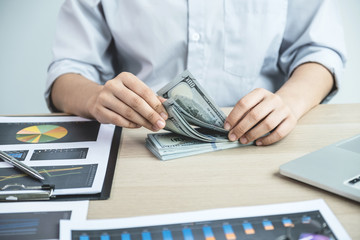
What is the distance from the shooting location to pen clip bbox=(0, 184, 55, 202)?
559 millimetres

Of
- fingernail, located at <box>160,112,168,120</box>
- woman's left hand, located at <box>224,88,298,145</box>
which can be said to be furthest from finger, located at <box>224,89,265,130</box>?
fingernail, located at <box>160,112,168,120</box>

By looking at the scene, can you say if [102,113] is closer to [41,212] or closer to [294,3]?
[41,212]

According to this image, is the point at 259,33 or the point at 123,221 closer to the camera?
the point at 123,221

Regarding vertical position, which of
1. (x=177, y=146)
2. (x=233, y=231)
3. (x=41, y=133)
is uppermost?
(x=41, y=133)

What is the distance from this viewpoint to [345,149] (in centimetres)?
70

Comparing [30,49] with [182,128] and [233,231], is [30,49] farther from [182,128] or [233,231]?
[233,231]

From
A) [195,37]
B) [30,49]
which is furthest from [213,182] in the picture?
[30,49]

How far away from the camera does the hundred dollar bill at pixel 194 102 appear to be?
28.1 inches

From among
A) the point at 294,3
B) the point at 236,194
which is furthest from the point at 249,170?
the point at 294,3

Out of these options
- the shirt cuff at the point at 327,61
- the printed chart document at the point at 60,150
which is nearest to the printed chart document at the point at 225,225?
the printed chart document at the point at 60,150

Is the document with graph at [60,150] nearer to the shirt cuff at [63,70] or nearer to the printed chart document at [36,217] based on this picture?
the printed chart document at [36,217]

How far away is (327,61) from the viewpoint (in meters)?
1.03

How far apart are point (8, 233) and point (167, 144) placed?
12.8 inches

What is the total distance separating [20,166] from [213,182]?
1.09 feet
